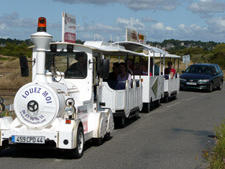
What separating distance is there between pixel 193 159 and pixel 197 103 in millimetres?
12885

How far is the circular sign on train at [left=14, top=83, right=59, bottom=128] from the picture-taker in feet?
28.2

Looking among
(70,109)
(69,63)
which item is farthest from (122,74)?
(70,109)

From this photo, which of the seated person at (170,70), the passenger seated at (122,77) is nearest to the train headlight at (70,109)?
the passenger seated at (122,77)

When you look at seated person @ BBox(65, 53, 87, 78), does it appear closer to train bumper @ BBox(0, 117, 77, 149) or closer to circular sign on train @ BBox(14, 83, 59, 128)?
circular sign on train @ BBox(14, 83, 59, 128)

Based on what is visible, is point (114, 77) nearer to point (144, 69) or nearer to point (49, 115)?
point (144, 69)

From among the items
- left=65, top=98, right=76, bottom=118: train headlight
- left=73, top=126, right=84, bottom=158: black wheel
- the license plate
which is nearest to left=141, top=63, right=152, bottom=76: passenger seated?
left=73, top=126, right=84, bottom=158: black wheel

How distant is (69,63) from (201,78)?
1955cm

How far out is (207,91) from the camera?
30062mm

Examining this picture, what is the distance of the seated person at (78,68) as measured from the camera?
10.3 metres

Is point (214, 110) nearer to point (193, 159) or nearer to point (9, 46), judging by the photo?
point (193, 159)

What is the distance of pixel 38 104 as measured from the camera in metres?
8.61

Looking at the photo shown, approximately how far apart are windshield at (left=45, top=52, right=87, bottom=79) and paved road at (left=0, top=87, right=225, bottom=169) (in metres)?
1.63

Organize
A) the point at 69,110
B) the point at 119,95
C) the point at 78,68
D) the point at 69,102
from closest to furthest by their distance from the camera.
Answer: the point at 69,110 < the point at 69,102 < the point at 78,68 < the point at 119,95

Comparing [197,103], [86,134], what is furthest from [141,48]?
[86,134]
